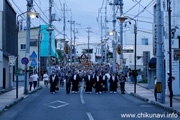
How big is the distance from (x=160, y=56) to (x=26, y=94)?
11802mm

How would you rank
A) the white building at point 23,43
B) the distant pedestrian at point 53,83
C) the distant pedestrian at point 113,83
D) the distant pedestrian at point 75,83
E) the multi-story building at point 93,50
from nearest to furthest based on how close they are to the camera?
1. the distant pedestrian at point 53,83
2. the distant pedestrian at point 75,83
3. the distant pedestrian at point 113,83
4. the white building at point 23,43
5. the multi-story building at point 93,50

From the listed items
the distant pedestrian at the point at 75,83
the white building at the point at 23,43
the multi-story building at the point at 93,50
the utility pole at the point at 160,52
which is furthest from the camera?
the multi-story building at the point at 93,50

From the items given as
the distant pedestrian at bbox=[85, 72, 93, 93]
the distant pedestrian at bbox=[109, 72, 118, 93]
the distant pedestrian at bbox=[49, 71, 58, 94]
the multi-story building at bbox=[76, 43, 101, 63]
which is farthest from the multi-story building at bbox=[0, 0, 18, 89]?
the multi-story building at bbox=[76, 43, 101, 63]

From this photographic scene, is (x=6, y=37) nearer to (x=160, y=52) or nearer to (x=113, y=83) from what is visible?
(x=113, y=83)

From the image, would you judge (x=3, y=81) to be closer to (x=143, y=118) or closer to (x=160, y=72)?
(x=160, y=72)

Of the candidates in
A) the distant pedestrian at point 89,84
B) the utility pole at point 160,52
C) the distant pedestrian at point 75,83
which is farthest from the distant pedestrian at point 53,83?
the utility pole at point 160,52

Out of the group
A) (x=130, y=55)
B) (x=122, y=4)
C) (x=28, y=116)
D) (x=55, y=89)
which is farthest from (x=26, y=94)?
(x=130, y=55)

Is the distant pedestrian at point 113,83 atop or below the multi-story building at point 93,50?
below

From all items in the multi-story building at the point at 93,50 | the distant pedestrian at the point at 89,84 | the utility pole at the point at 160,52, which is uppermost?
the multi-story building at the point at 93,50

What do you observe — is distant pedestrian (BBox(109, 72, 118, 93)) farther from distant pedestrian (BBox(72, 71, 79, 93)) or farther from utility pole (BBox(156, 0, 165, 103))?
utility pole (BBox(156, 0, 165, 103))

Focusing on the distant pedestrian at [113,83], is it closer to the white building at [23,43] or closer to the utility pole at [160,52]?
the utility pole at [160,52]

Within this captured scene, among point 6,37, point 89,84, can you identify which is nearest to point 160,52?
point 89,84

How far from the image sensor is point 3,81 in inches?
1074

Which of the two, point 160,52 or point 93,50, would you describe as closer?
point 160,52
